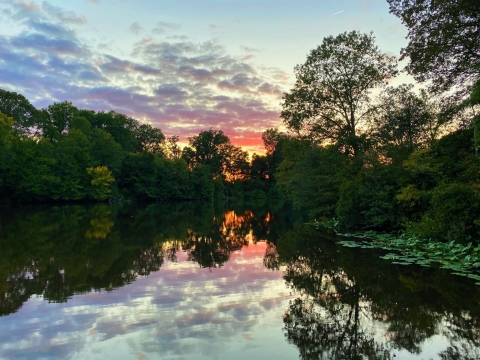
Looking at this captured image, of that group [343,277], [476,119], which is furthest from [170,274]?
[476,119]

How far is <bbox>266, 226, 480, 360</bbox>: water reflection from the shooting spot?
4949mm

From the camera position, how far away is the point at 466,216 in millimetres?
11625

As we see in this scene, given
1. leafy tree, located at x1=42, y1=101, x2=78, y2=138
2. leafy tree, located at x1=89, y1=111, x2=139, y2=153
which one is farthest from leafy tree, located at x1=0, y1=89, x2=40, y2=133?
leafy tree, located at x1=89, y1=111, x2=139, y2=153

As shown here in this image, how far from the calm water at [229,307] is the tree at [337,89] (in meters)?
15.6

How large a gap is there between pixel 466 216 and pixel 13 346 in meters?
12.4

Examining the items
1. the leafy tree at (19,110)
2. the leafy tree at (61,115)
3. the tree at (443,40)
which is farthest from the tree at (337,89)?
Answer: the leafy tree at (61,115)

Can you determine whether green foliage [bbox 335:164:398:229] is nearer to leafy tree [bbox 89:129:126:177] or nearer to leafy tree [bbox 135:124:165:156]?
leafy tree [bbox 89:129:126:177]

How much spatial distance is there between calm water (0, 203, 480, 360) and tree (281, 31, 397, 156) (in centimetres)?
1564

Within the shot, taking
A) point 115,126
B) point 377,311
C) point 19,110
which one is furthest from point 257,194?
point 377,311

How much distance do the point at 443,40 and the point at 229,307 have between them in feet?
47.1

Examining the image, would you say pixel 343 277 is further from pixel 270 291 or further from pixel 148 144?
pixel 148 144

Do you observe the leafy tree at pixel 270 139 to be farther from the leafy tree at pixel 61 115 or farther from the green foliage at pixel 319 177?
the green foliage at pixel 319 177

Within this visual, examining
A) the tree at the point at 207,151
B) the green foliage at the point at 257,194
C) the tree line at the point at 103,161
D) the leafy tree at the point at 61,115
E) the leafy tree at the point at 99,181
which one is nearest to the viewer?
the tree line at the point at 103,161

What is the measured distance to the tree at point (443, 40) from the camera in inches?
558
